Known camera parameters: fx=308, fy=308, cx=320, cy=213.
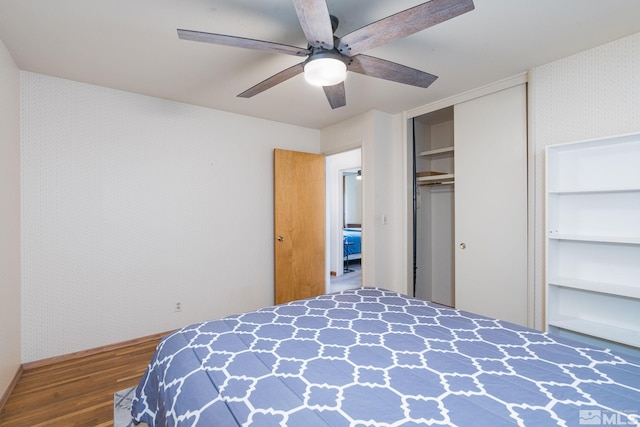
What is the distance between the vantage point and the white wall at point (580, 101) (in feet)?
6.79

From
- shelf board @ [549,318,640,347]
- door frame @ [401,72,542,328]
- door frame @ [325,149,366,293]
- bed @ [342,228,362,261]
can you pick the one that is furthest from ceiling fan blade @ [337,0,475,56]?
bed @ [342,228,362,261]

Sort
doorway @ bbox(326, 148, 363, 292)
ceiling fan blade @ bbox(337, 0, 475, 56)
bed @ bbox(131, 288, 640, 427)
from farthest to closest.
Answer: doorway @ bbox(326, 148, 363, 292), ceiling fan blade @ bbox(337, 0, 475, 56), bed @ bbox(131, 288, 640, 427)

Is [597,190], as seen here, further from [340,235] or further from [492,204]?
[340,235]

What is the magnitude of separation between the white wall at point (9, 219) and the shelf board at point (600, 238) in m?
3.82

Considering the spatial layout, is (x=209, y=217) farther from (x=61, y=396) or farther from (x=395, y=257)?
(x=395, y=257)

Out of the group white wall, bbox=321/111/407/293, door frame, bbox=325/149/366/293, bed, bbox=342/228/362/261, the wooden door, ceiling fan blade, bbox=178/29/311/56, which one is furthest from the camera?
bed, bbox=342/228/362/261

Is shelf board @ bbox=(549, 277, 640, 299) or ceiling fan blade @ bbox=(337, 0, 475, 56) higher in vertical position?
ceiling fan blade @ bbox=(337, 0, 475, 56)

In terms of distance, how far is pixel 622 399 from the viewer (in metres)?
1.00

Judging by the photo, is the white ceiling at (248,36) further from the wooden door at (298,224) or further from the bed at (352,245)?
the bed at (352,245)

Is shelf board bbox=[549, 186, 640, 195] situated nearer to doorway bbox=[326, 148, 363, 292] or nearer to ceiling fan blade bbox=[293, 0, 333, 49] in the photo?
ceiling fan blade bbox=[293, 0, 333, 49]

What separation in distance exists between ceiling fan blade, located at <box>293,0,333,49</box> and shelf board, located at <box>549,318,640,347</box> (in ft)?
7.96

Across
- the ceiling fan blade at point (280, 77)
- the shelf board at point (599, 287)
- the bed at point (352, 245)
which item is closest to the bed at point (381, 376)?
the shelf board at point (599, 287)

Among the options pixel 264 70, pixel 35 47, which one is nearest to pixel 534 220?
pixel 264 70

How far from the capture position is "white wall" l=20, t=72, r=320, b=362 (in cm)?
255
